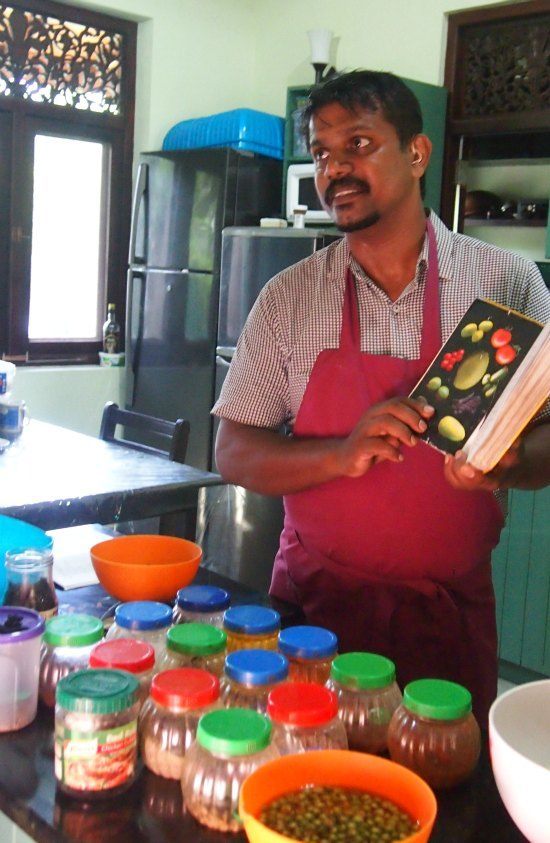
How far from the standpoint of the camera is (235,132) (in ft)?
13.6

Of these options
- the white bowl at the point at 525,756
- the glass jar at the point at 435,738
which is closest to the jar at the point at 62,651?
the glass jar at the point at 435,738

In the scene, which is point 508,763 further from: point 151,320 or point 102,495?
point 151,320

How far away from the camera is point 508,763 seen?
0.81 meters

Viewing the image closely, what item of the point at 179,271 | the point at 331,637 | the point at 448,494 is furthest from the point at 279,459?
the point at 179,271

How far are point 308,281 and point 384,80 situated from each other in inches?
14.5

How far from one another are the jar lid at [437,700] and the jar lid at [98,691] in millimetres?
295

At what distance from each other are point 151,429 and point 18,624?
6.24ft

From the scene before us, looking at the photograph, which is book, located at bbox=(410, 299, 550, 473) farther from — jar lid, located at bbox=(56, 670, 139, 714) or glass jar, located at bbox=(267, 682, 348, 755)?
jar lid, located at bbox=(56, 670, 139, 714)

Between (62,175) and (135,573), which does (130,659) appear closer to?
(135,573)

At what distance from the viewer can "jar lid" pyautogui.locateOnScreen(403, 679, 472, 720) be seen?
38.3 inches

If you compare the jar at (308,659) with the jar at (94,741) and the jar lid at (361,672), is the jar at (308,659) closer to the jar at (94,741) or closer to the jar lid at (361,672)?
the jar lid at (361,672)

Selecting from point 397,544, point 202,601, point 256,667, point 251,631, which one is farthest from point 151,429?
point 256,667

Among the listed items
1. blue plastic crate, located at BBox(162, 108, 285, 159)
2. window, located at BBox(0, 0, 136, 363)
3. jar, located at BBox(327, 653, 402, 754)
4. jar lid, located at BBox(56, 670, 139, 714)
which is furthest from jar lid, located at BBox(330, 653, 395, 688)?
window, located at BBox(0, 0, 136, 363)

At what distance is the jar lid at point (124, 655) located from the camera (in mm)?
1046
